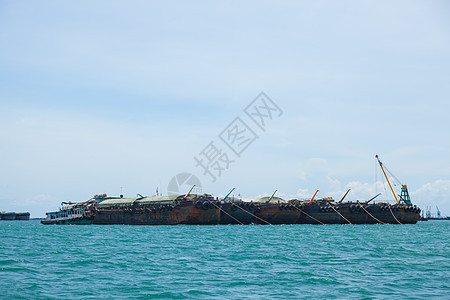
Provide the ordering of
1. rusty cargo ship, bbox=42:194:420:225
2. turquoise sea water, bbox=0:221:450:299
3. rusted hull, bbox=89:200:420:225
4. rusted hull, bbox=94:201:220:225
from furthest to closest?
rusted hull, bbox=89:200:420:225
rusty cargo ship, bbox=42:194:420:225
rusted hull, bbox=94:201:220:225
turquoise sea water, bbox=0:221:450:299

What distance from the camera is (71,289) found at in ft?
71.2

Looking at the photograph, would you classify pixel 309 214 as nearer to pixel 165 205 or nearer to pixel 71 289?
pixel 165 205

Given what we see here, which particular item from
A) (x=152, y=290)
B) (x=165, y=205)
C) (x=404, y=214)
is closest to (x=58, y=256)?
(x=152, y=290)

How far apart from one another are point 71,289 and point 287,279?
11.5 meters

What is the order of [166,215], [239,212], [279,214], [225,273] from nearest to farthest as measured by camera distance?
[225,273], [166,215], [239,212], [279,214]

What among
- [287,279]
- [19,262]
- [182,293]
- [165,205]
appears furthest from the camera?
[165,205]

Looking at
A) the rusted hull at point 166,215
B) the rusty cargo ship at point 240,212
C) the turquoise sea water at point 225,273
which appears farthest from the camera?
the rusty cargo ship at point 240,212

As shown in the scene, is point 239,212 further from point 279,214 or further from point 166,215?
point 166,215

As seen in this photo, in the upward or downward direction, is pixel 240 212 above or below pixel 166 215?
above

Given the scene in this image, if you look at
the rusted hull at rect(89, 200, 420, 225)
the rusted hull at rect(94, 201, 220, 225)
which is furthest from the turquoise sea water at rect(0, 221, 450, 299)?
the rusted hull at rect(89, 200, 420, 225)

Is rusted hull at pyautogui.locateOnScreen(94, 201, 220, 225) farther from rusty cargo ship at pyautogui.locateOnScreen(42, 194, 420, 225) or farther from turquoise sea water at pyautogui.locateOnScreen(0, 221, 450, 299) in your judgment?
turquoise sea water at pyautogui.locateOnScreen(0, 221, 450, 299)

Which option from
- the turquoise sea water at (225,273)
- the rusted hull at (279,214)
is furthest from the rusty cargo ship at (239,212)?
the turquoise sea water at (225,273)

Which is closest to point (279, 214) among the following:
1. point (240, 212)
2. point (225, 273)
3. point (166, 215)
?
point (240, 212)

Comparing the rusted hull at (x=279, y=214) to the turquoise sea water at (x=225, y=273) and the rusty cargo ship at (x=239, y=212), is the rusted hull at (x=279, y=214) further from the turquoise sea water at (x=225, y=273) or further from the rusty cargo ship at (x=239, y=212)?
the turquoise sea water at (x=225, y=273)
